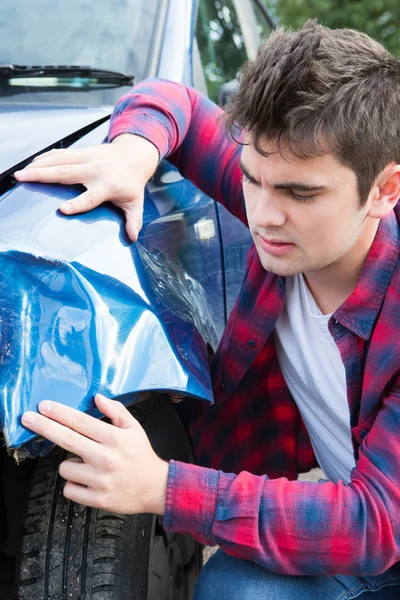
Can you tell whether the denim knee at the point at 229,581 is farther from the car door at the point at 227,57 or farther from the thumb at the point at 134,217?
the car door at the point at 227,57

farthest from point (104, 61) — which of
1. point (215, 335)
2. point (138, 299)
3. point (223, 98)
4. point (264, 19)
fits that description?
point (264, 19)

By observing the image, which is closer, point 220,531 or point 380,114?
point 220,531

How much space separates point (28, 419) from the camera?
3.74ft

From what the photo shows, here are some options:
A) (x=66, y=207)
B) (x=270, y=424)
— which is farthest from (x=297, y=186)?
(x=270, y=424)

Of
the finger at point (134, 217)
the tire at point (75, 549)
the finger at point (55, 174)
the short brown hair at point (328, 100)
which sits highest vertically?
the short brown hair at point (328, 100)

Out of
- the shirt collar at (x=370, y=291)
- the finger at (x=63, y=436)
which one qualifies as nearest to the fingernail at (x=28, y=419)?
the finger at (x=63, y=436)

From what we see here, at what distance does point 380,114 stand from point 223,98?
2.63 ft

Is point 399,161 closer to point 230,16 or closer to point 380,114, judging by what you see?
point 380,114

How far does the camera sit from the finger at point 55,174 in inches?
53.9

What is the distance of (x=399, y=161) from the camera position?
154 cm

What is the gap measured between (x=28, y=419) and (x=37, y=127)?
2.15 ft

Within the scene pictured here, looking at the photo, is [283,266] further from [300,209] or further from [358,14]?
[358,14]

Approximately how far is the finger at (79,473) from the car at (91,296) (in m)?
0.05

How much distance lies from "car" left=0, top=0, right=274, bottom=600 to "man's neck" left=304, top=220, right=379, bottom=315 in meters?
0.26
